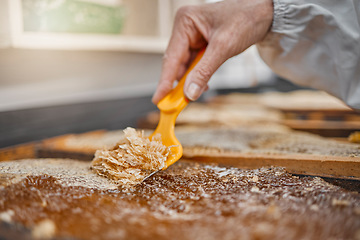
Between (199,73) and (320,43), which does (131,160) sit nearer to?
(199,73)

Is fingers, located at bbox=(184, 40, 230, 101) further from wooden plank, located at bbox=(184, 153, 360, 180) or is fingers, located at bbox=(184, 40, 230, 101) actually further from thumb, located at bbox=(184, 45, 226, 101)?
wooden plank, located at bbox=(184, 153, 360, 180)

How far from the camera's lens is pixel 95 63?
1.78 metres

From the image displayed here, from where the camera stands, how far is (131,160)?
2.49 feet

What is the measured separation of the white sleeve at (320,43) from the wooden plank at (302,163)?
1.19 feet

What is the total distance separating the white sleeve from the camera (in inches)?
36.4

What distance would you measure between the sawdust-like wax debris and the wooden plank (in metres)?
0.24

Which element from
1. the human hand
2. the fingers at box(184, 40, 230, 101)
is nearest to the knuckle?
the human hand

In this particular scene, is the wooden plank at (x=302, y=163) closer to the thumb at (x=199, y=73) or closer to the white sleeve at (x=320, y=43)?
the thumb at (x=199, y=73)

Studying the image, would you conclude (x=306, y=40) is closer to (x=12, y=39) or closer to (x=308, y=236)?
(x=308, y=236)

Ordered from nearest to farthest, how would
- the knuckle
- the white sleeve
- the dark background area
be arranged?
the white sleeve → the knuckle → the dark background area

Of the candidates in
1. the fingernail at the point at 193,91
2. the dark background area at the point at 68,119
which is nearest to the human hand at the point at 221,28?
the fingernail at the point at 193,91

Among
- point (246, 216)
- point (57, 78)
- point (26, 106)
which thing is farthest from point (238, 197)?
point (57, 78)

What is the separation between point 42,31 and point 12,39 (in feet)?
0.55

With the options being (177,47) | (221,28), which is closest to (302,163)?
(221,28)
